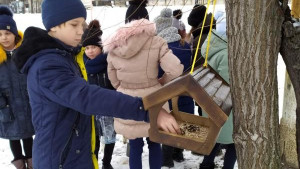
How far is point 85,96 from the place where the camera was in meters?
1.35

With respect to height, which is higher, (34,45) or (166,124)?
(34,45)

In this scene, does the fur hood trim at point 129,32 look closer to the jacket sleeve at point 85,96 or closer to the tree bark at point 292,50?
the jacket sleeve at point 85,96

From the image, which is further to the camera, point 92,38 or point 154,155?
point 92,38

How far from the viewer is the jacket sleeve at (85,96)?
1.32m

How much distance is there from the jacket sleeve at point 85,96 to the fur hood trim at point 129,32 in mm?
1195

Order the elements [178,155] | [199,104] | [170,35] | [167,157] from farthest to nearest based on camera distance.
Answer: [178,155], [167,157], [170,35], [199,104]

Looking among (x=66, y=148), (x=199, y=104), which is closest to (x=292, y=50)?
(x=199, y=104)

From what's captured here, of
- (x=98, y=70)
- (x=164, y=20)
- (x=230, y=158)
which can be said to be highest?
(x=164, y=20)

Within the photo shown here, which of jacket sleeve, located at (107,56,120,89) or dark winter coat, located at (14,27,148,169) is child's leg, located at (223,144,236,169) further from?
dark winter coat, located at (14,27,148,169)

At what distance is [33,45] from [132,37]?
1150 millimetres

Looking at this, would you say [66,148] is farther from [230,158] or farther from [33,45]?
[230,158]

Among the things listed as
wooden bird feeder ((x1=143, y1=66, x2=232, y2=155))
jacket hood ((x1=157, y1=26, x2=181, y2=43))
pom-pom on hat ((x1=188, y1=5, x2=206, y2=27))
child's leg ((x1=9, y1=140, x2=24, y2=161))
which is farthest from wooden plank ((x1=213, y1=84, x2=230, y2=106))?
child's leg ((x1=9, y1=140, x2=24, y2=161))

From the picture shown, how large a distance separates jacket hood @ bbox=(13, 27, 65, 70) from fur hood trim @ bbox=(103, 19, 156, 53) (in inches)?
40.5

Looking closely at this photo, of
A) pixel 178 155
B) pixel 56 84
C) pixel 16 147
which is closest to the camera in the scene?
pixel 56 84
